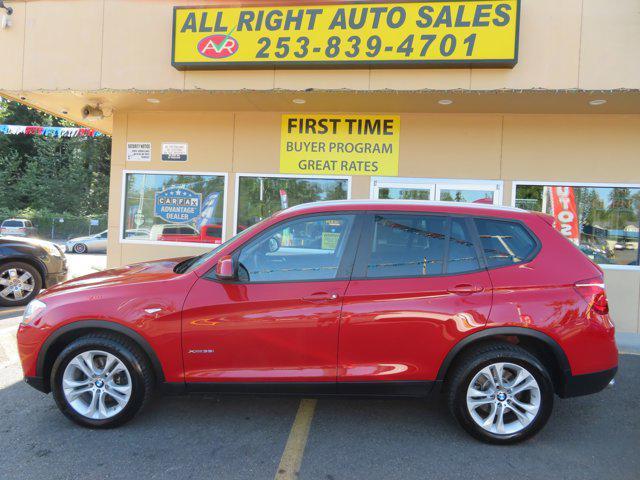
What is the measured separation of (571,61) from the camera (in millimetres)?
6012

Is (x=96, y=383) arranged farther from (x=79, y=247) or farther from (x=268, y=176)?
(x=79, y=247)

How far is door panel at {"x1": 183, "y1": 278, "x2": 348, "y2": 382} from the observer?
329 centimetres

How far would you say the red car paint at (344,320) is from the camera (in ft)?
10.7

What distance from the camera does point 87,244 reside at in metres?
22.2

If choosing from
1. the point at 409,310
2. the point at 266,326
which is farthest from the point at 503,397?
the point at 266,326

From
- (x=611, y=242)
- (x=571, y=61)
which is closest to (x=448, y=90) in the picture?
(x=571, y=61)

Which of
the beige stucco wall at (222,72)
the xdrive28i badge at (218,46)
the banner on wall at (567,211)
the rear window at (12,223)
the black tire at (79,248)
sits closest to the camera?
the beige stucco wall at (222,72)

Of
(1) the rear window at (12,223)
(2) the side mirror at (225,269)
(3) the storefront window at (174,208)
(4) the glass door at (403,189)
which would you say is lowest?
(2) the side mirror at (225,269)

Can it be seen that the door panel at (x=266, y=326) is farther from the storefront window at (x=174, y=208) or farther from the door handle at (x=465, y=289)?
the storefront window at (x=174, y=208)

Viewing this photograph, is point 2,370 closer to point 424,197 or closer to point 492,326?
point 492,326

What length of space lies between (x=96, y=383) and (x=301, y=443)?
159 cm

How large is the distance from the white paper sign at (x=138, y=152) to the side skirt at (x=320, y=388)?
5.81 meters

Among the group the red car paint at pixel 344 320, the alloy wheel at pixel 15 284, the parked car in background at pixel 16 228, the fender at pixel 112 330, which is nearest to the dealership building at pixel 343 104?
the alloy wheel at pixel 15 284

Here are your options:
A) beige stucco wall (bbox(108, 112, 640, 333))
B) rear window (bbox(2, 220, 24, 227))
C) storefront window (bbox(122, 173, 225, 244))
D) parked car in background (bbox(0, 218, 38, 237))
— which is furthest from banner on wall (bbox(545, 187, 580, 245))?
rear window (bbox(2, 220, 24, 227))
